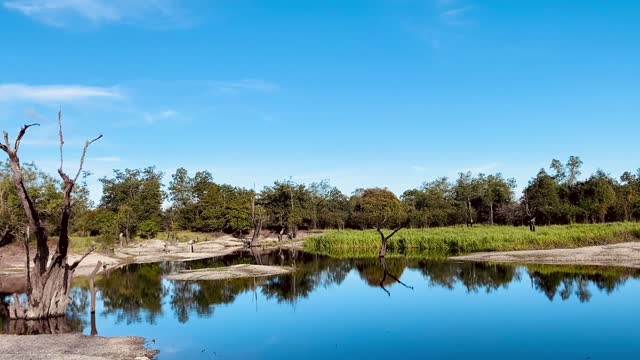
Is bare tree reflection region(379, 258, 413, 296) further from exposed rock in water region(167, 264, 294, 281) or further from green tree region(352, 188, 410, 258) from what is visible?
green tree region(352, 188, 410, 258)

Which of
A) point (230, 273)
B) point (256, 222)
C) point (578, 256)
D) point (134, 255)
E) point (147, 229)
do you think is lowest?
point (230, 273)

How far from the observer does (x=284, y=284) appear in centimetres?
3766

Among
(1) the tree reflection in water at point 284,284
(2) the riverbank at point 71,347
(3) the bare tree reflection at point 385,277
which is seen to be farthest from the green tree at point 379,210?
(2) the riverbank at point 71,347

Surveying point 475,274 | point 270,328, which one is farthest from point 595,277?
point 270,328

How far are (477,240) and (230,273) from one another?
85.9 ft

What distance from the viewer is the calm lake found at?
66.8 feet

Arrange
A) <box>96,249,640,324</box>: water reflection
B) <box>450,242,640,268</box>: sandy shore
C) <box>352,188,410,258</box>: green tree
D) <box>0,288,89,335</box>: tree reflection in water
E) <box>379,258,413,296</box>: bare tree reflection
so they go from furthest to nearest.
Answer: <box>352,188,410,258</box>: green tree
<box>450,242,640,268</box>: sandy shore
<box>379,258,413,296</box>: bare tree reflection
<box>96,249,640,324</box>: water reflection
<box>0,288,89,335</box>: tree reflection in water

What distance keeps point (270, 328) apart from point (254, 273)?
58.2ft

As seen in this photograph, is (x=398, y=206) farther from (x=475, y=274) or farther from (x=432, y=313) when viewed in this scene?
(x=432, y=313)

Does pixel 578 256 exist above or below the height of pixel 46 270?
below

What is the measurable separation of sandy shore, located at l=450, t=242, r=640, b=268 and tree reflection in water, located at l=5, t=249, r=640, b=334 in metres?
2.71

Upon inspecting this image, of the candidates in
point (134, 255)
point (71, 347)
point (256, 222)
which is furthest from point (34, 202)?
point (71, 347)

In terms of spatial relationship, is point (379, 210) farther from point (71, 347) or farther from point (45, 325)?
point (71, 347)

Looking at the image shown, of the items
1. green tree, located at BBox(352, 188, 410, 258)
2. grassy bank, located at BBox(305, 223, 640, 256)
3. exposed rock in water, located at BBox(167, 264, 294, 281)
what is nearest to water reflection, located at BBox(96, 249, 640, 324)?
exposed rock in water, located at BBox(167, 264, 294, 281)
